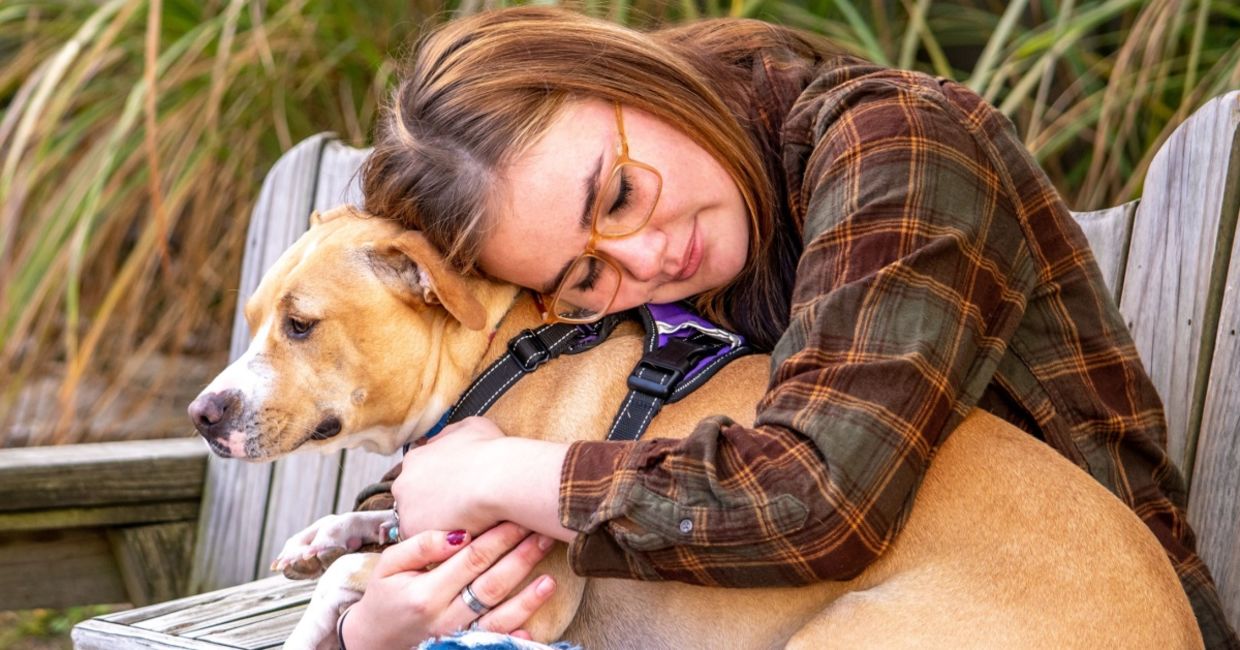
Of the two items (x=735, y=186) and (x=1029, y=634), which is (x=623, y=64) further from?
(x=1029, y=634)

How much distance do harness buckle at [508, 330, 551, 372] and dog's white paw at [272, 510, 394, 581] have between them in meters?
0.35

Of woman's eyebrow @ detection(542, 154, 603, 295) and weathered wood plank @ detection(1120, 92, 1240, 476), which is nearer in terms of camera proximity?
woman's eyebrow @ detection(542, 154, 603, 295)

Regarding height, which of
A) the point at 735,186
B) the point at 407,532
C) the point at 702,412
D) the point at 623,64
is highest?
the point at 623,64

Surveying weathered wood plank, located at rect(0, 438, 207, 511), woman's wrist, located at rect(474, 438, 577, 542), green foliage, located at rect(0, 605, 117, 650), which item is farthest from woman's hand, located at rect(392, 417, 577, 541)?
green foliage, located at rect(0, 605, 117, 650)

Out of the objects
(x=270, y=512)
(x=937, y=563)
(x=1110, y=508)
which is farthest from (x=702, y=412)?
(x=270, y=512)

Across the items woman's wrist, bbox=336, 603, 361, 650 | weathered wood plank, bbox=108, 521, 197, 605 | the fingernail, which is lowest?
weathered wood plank, bbox=108, 521, 197, 605

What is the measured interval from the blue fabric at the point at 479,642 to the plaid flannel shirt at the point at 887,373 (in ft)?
0.46

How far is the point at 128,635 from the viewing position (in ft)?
7.86

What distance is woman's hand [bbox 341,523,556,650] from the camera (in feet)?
6.68

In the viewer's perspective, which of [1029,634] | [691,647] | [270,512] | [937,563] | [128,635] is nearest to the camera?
[1029,634]

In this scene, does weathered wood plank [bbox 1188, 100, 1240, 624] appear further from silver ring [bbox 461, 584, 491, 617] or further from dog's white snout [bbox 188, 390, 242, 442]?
dog's white snout [bbox 188, 390, 242, 442]

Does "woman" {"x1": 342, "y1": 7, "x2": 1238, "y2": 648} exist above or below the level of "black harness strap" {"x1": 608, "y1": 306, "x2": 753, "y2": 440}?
above

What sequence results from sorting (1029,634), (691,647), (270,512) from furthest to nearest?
(270,512) < (691,647) < (1029,634)

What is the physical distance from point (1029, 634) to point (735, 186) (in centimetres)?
85
